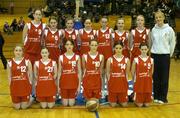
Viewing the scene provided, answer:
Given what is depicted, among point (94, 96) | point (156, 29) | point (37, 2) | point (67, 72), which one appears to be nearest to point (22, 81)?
point (67, 72)

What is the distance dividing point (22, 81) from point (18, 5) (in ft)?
48.1

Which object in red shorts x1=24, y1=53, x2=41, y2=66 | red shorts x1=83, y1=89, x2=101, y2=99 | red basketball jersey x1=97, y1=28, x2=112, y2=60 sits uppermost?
red basketball jersey x1=97, y1=28, x2=112, y2=60

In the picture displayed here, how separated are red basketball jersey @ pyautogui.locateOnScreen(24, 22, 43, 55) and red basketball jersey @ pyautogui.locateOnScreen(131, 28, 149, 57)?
1641 millimetres

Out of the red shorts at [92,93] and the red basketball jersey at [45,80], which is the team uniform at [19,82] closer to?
the red basketball jersey at [45,80]

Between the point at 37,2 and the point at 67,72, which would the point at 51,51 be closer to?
the point at 67,72

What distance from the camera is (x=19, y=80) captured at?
20.5ft

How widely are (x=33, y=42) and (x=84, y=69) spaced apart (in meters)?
1.02

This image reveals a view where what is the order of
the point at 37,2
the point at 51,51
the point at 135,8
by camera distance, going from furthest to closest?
the point at 37,2
the point at 135,8
the point at 51,51

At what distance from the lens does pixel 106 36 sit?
282 inches

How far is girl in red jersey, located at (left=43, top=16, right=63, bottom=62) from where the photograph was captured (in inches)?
267

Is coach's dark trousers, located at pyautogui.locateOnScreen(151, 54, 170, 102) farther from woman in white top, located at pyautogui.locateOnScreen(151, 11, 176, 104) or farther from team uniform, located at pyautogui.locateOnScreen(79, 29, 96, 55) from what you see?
team uniform, located at pyautogui.locateOnScreen(79, 29, 96, 55)

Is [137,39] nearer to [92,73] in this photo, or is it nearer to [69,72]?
[92,73]

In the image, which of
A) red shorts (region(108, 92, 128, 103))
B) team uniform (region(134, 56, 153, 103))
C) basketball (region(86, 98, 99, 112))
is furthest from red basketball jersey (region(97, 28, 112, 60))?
basketball (region(86, 98, 99, 112))

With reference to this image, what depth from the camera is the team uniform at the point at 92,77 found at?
643 cm
